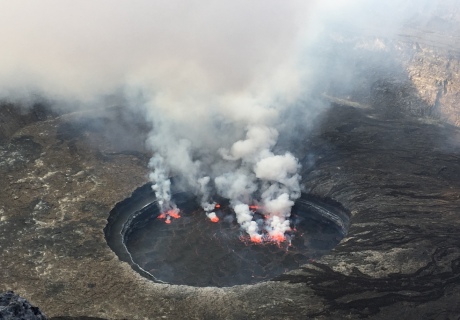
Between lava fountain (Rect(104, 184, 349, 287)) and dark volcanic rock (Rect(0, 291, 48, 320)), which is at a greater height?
lava fountain (Rect(104, 184, 349, 287))

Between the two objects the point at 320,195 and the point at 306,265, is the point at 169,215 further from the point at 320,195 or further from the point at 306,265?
the point at 306,265

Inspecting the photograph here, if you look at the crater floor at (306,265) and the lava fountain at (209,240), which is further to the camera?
the lava fountain at (209,240)

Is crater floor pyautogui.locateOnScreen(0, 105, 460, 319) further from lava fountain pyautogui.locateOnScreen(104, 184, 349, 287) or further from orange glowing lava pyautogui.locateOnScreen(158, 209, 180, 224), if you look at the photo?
orange glowing lava pyautogui.locateOnScreen(158, 209, 180, 224)

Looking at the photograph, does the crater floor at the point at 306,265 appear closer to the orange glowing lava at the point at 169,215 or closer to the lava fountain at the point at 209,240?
the lava fountain at the point at 209,240

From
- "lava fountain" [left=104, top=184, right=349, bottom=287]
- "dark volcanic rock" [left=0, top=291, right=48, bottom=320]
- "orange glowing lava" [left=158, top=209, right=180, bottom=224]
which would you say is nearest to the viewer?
"dark volcanic rock" [left=0, top=291, right=48, bottom=320]

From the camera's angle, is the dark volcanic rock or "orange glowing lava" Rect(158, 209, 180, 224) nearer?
the dark volcanic rock

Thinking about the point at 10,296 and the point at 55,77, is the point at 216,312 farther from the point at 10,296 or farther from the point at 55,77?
the point at 55,77

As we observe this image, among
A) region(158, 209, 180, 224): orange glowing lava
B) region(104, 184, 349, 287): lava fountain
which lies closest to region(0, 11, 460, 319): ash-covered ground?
region(104, 184, 349, 287): lava fountain

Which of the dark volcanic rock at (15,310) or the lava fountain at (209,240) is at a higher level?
→ the lava fountain at (209,240)

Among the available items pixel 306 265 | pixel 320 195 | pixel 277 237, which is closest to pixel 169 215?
pixel 277 237

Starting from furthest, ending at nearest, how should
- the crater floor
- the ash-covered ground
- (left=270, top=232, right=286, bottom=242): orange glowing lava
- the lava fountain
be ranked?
(left=270, top=232, right=286, bottom=242): orange glowing lava < the lava fountain < the ash-covered ground < the crater floor

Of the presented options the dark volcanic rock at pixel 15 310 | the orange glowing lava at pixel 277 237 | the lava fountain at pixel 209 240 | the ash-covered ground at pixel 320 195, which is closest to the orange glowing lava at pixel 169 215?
the lava fountain at pixel 209 240
